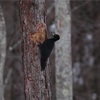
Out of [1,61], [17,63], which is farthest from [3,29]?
[17,63]

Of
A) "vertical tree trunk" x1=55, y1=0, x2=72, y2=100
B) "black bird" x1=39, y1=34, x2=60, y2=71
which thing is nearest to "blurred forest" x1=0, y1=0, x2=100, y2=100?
"vertical tree trunk" x1=55, y1=0, x2=72, y2=100

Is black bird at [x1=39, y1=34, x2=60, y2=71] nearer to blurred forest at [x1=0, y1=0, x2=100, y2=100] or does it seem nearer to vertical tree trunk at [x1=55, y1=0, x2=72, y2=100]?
vertical tree trunk at [x1=55, y1=0, x2=72, y2=100]

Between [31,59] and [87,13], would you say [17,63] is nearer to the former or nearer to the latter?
[87,13]

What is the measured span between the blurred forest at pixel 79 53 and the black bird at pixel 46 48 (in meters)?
9.49

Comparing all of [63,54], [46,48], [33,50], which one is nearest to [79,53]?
[63,54]

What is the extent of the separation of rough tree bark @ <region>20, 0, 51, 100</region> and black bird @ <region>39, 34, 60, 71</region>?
7 centimetres

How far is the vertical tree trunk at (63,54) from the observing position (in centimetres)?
852

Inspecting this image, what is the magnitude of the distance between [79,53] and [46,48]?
Answer: 15.6 m

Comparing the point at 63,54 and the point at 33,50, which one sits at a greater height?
the point at 63,54

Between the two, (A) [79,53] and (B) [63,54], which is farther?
(A) [79,53]

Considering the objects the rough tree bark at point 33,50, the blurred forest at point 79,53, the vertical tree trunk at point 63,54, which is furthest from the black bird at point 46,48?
the blurred forest at point 79,53

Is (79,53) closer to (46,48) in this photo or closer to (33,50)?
(33,50)

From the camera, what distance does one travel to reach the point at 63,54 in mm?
8562

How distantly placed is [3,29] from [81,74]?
12670 mm
